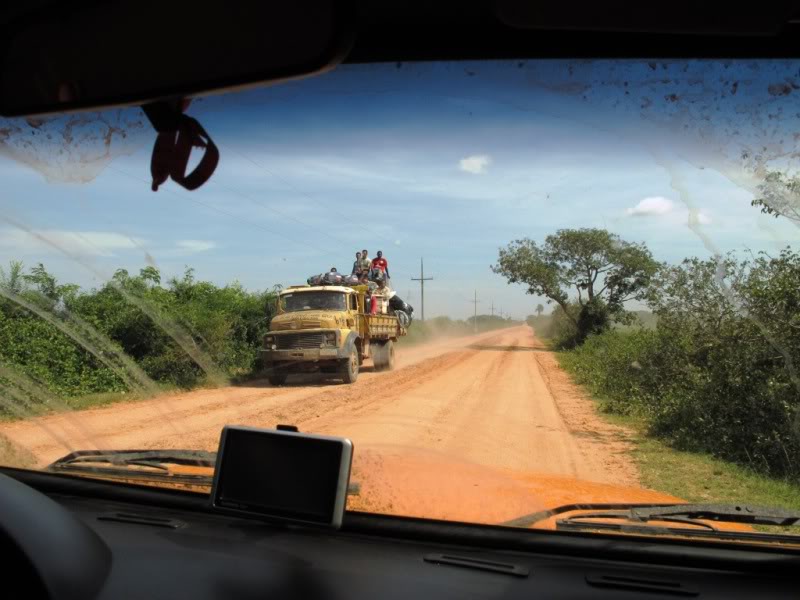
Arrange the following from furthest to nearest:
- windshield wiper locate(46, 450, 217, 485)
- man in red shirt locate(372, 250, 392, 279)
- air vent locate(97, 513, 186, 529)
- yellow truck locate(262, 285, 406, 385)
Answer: yellow truck locate(262, 285, 406, 385), man in red shirt locate(372, 250, 392, 279), windshield wiper locate(46, 450, 217, 485), air vent locate(97, 513, 186, 529)

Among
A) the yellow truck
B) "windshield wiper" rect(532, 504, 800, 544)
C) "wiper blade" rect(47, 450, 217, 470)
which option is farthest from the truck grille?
"windshield wiper" rect(532, 504, 800, 544)

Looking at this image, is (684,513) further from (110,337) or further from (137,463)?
(110,337)

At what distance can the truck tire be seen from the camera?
8031 millimetres

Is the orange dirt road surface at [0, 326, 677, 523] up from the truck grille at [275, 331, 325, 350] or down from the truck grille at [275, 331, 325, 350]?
down

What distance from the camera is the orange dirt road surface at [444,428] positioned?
312 centimetres

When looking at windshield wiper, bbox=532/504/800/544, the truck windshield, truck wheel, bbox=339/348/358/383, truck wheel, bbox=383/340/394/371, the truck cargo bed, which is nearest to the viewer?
windshield wiper, bbox=532/504/800/544

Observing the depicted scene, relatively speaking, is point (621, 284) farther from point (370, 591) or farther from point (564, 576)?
point (370, 591)

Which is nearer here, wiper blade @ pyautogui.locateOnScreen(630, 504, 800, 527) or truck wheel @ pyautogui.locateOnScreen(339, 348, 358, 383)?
wiper blade @ pyautogui.locateOnScreen(630, 504, 800, 527)

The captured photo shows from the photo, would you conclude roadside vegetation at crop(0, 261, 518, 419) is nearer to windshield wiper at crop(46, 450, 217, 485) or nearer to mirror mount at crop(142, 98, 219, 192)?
windshield wiper at crop(46, 450, 217, 485)

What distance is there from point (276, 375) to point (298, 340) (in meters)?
0.65

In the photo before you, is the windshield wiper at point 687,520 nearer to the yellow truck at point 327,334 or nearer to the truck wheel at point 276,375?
the yellow truck at point 327,334

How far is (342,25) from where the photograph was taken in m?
1.64

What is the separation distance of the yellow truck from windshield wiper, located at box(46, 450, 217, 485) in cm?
188

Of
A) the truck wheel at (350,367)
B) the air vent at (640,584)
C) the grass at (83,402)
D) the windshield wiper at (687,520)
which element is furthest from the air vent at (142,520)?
the truck wheel at (350,367)
